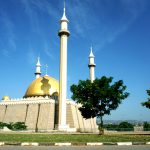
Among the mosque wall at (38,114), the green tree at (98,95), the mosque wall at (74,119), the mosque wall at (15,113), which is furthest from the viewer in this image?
the mosque wall at (15,113)

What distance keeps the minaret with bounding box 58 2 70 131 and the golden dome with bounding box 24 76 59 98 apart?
1043 centimetres

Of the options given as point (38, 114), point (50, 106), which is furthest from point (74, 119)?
point (38, 114)

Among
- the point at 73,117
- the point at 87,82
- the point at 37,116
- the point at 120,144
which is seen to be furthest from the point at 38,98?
the point at 120,144

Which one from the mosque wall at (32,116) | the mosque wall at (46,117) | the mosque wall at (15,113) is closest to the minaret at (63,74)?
the mosque wall at (46,117)

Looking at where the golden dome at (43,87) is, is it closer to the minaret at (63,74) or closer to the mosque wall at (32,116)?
the mosque wall at (32,116)

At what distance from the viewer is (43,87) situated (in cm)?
5884

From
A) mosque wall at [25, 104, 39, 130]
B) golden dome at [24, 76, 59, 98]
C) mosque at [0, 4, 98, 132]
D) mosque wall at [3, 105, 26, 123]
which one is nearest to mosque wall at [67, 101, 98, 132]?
mosque at [0, 4, 98, 132]

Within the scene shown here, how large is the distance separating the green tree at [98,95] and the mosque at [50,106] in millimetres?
10908

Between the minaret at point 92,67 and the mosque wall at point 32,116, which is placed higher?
the minaret at point 92,67

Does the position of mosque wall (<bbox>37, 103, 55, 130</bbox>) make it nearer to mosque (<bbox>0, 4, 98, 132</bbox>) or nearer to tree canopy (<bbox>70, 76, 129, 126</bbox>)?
mosque (<bbox>0, 4, 98, 132</bbox>)

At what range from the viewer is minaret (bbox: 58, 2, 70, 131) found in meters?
46.8

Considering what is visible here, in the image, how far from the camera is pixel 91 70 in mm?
60594

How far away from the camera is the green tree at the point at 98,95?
1409 inches

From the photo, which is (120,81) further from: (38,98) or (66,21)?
(38,98)
